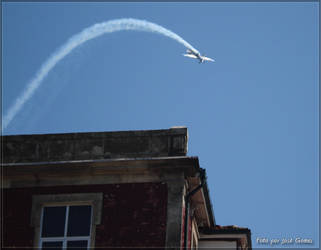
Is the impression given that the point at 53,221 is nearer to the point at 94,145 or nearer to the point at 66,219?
the point at 66,219

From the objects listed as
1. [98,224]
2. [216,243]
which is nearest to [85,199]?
[98,224]

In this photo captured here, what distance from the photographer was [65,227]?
84.6ft

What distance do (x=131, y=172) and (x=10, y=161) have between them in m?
4.20

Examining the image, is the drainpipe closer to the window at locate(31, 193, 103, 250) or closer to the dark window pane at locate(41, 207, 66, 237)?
the window at locate(31, 193, 103, 250)

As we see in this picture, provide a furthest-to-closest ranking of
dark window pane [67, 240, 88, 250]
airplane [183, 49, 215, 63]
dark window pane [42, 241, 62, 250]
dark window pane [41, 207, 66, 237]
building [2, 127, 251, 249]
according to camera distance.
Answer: airplane [183, 49, 215, 63]
dark window pane [41, 207, 66, 237]
dark window pane [42, 241, 62, 250]
dark window pane [67, 240, 88, 250]
building [2, 127, 251, 249]

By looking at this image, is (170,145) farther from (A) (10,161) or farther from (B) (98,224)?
(A) (10,161)

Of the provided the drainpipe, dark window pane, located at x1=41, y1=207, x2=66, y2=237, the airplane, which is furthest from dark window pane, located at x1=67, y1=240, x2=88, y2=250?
the airplane

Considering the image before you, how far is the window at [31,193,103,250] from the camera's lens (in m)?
25.6

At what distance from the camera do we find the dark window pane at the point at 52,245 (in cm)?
2564

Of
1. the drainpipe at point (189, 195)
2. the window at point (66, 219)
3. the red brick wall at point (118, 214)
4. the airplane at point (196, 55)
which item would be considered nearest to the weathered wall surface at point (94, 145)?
the drainpipe at point (189, 195)

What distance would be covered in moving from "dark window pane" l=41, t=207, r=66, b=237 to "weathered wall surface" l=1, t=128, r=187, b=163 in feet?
5.78

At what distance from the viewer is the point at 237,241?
2920 centimetres

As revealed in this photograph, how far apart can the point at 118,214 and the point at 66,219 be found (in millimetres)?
1617

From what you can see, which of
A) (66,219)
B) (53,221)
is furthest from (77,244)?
(53,221)
